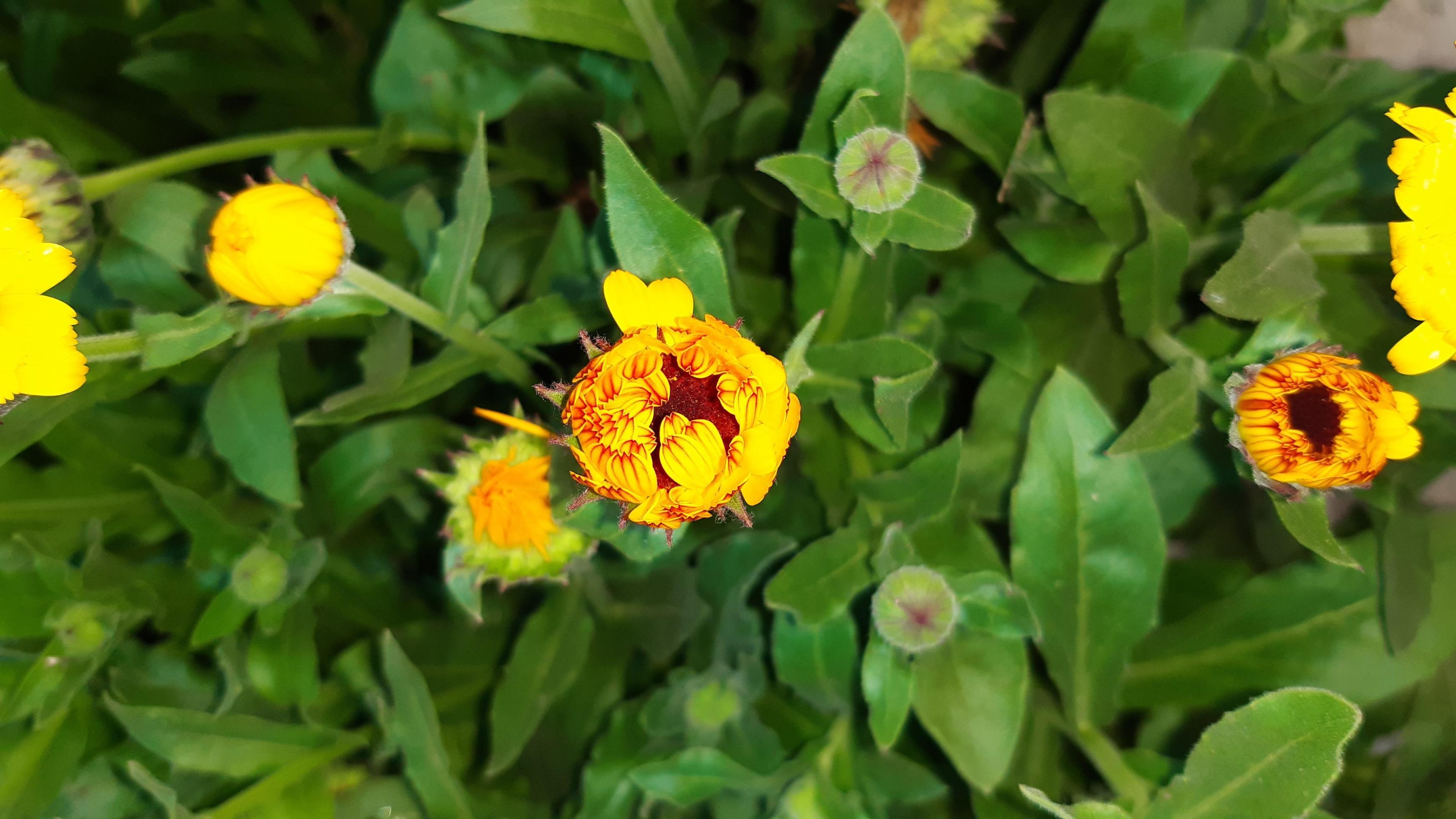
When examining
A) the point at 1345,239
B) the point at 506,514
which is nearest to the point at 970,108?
the point at 1345,239

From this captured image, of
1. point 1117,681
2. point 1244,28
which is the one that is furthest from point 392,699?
point 1244,28

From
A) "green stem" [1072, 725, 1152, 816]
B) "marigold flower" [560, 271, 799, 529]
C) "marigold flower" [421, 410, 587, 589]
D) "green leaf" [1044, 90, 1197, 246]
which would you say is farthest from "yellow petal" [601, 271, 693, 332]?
"green stem" [1072, 725, 1152, 816]

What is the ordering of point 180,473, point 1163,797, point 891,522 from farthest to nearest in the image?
point 180,473 < point 891,522 < point 1163,797

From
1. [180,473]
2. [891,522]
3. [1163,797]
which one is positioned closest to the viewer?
[1163,797]

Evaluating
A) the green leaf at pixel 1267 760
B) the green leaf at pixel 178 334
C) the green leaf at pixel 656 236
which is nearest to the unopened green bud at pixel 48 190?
the green leaf at pixel 178 334

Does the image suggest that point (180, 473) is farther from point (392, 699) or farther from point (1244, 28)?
point (1244, 28)

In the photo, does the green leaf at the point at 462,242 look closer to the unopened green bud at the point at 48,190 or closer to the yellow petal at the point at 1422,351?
the unopened green bud at the point at 48,190

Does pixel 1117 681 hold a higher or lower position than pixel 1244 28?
lower

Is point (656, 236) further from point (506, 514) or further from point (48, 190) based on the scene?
point (48, 190)

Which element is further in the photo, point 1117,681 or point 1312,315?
point 1117,681
